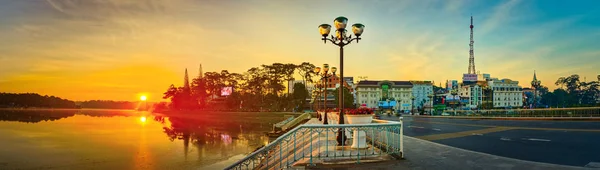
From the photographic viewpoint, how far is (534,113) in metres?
34.2

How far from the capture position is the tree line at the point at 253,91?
77.2m

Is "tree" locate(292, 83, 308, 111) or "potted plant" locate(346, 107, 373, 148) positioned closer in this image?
"potted plant" locate(346, 107, 373, 148)

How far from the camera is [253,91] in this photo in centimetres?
8675

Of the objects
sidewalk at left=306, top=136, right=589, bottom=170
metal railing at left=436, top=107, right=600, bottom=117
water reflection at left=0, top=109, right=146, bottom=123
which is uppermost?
metal railing at left=436, top=107, right=600, bottom=117

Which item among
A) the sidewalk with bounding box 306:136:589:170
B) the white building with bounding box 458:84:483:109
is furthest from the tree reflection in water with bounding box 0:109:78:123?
the white building with bounding box 458:84:483:109

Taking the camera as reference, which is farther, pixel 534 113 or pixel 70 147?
pixel 534 113

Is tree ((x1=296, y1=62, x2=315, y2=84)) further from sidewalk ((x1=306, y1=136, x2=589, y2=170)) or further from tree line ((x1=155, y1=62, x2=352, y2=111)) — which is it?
sidewalk ((x1=306, y1=136, x2=589, y2=170))

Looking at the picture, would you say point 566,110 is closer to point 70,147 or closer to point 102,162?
point 102,162

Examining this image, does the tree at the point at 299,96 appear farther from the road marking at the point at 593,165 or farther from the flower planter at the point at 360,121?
the road marking at the point at 593,165

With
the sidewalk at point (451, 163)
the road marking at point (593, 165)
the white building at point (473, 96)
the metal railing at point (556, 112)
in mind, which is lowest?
the sidewalk at point (451, 163)

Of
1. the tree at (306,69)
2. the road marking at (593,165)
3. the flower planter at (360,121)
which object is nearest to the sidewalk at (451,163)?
the road marking at (593,165)

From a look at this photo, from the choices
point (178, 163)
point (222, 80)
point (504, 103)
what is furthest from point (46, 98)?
point (504, 103)

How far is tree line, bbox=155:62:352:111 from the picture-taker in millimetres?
77250

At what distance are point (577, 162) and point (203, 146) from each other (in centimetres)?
2376
